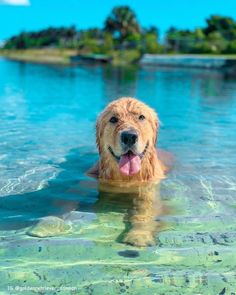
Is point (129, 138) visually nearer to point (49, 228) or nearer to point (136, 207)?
point (136, 207)

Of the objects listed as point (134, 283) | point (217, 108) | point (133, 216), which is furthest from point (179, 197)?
point (217, 108)

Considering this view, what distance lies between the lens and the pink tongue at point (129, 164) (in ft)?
18.3

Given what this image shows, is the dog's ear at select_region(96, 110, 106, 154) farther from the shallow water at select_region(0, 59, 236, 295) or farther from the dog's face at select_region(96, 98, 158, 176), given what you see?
the shallow water at select_region(0, 59, 236, 295)

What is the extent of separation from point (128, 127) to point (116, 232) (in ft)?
4.26

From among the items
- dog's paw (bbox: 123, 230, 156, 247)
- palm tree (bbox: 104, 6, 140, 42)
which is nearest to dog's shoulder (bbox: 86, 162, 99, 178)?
dog's paw (bbox: 123, 230, 156, 247)

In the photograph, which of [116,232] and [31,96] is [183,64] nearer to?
[31,96]

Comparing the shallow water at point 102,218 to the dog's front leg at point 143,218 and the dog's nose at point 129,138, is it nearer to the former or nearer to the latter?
the dog's front leg at point 143,218

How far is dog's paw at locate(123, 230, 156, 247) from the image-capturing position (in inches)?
167

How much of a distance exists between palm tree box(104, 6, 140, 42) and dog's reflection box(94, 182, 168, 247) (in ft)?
333

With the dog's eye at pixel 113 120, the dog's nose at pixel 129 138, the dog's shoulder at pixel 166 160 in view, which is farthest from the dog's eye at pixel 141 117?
the dog's shoulder at pixel 166 160

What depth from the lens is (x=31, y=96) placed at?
721 inches

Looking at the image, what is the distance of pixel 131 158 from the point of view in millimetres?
5590

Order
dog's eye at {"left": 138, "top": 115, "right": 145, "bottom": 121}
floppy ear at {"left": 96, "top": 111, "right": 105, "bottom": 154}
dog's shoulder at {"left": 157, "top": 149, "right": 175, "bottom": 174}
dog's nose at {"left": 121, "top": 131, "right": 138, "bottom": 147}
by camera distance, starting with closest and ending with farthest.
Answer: dog's nose at {"left": 121, "top": 131, "right": 138, "bottom": 147} < dog's eye at {"left": 138, "top": 115, "right": 145, "bottom": 121} < floppy ear at {"left": 96, "top": 111, "right": 105, "bottom": 154} < dog's shoulder at {"left": 157, "top": 149, "right": 175, "bottom": 174}

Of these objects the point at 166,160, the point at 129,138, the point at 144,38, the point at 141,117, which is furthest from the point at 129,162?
the point at 144,38
